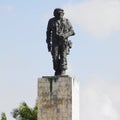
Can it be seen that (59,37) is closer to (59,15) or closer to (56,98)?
(59,15)

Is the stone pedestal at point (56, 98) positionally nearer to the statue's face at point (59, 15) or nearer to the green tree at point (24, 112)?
the statue's face at point (59, 15)

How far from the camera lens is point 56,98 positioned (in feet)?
85.3

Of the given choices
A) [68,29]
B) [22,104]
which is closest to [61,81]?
[68,29]

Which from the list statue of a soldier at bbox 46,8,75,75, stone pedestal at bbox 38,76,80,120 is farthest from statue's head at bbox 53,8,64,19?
stone pedestal at bbox 38,76,80,120

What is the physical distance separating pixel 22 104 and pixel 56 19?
23336 mm

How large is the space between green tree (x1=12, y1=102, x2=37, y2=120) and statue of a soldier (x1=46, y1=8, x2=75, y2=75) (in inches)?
868

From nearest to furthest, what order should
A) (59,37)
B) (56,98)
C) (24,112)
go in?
1. (56,98)
2. (59,37)
3. (24,112)

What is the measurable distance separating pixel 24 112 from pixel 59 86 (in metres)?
23.3

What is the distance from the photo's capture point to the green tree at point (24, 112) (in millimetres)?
48719

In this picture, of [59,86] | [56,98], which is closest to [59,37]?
[59,86]

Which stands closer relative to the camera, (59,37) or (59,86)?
(59,86)

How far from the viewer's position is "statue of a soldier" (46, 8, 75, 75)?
2678 cm

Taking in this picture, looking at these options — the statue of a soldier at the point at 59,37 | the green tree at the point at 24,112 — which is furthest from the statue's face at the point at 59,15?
the green tree at the point at 24,112

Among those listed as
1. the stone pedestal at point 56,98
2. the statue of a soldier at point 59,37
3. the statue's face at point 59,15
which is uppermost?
the statue's face at point 59,15
